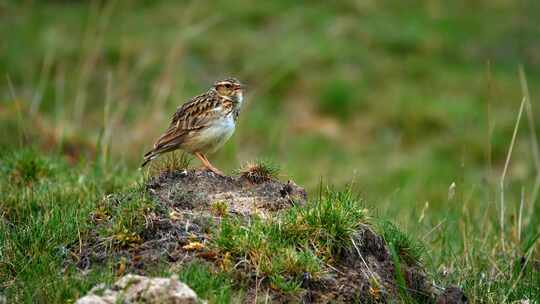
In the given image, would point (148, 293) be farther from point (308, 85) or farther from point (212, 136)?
point (308, 85)

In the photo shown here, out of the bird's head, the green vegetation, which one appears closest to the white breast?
the bird's head

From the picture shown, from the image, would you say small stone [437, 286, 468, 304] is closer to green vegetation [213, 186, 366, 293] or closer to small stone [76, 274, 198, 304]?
green vegetation [213, 186, 366, 293]

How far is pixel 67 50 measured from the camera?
16984mm

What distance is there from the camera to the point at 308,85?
16.9 meters

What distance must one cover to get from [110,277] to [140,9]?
14300 mm

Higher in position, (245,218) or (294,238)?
(245,218)

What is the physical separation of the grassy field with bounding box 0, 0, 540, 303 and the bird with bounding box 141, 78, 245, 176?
4.69 ft

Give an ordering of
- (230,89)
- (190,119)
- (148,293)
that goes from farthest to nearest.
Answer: (230,89) < (190,119) < (148,293)

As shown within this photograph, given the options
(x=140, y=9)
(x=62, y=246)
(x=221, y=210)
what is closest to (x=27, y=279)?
(x=62, y=246)

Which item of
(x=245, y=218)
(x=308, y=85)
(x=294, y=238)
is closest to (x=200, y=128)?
(x=245, y=218)

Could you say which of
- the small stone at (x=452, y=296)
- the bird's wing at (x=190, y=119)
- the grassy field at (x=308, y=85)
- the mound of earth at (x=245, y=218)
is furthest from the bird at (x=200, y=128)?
the small stone at (x=452, y=296)

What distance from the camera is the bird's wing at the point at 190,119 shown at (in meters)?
7.87

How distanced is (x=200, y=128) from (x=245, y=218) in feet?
4.88

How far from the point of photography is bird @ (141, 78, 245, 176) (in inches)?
309
